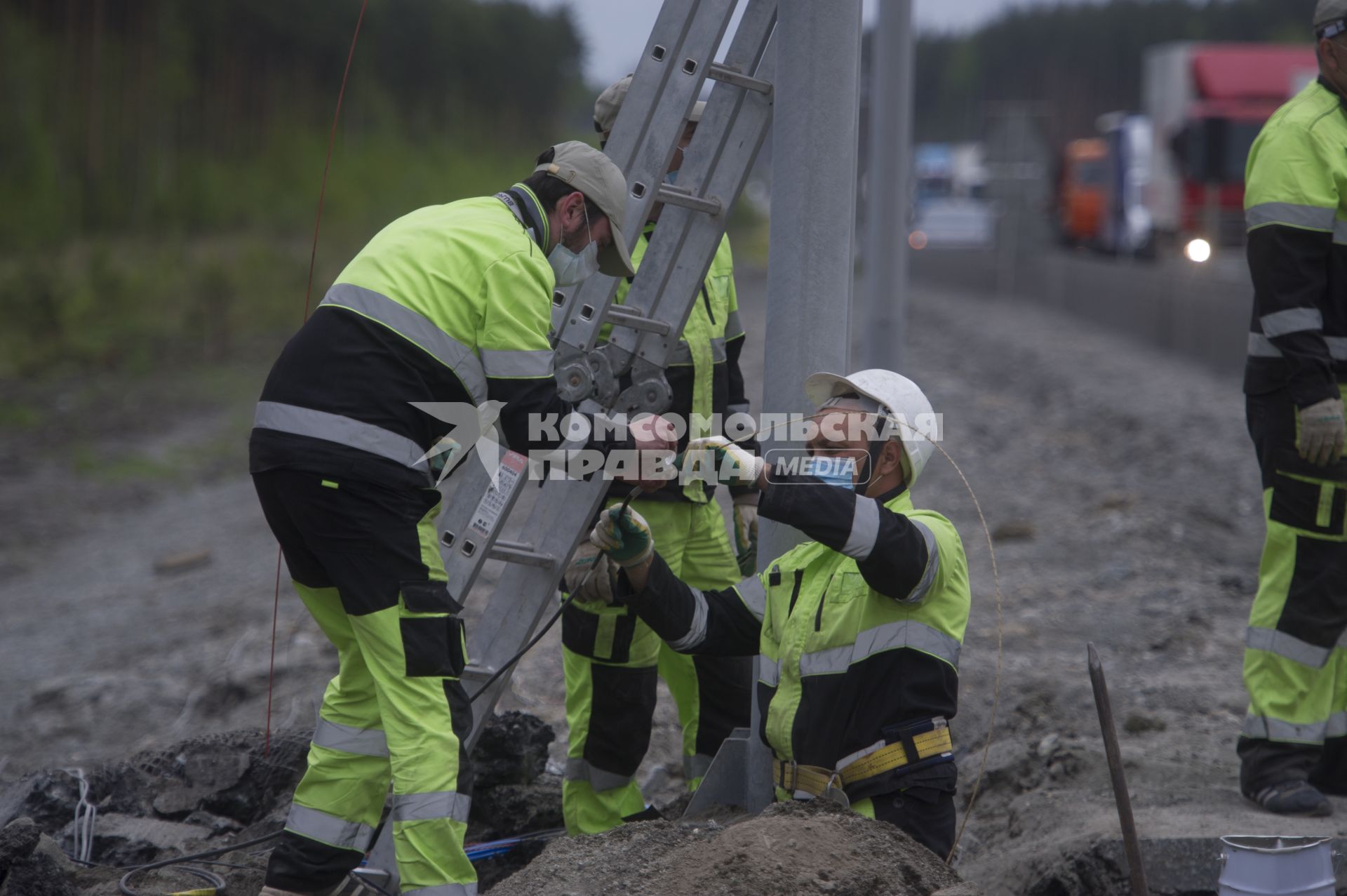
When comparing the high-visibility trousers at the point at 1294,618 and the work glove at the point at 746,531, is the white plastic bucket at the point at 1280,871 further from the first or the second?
the work glove at the point at 746,531

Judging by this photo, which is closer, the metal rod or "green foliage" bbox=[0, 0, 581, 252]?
the metal rod

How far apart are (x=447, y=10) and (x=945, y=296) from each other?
77.6 ft

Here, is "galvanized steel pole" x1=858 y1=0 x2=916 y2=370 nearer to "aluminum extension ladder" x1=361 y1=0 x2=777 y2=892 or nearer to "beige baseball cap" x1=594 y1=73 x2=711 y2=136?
"beige baseball cap" x1=594 y1=73 x2=711 y2=136

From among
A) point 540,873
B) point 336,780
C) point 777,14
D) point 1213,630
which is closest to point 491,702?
point 336,780

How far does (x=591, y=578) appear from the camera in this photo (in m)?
4.24

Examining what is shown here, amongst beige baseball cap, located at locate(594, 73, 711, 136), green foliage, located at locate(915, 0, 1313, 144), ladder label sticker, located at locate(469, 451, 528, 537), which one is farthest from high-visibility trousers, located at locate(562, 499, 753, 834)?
green foliage, located at locate(915, 0, 1313, 144)

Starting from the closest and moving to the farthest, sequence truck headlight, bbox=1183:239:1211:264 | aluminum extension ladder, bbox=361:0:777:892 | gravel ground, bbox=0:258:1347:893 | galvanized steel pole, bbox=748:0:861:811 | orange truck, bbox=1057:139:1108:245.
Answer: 1. galvanized steel pole, bbox=748:0:861:811
2. aluminum extension ladder, bbox=361:0:777:892
3. gravel ground, bbox=0:258:1347:893
4. truck headlight, bbox=1183:239:1211:264
5. orange truck, bbox=1057:139:1108:245

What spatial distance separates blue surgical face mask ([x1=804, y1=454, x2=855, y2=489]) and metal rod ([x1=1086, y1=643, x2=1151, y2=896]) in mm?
836

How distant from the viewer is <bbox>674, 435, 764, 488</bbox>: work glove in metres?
3.48

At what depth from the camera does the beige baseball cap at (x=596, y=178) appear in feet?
12.3

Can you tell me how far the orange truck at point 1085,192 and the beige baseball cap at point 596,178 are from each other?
130ft

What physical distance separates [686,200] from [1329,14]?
2.18m

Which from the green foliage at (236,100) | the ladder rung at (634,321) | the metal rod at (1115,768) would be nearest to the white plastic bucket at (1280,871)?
the metal rod at (1115,768)

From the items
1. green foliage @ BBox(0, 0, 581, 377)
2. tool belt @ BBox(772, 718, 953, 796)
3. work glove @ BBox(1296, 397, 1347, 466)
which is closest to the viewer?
tool belt @ BBox(772, 718, 953, 796)
